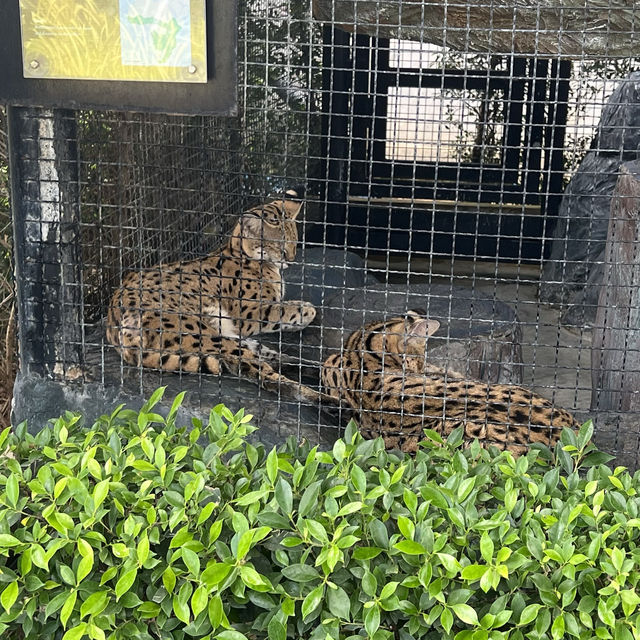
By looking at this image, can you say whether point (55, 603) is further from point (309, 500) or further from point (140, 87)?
point (140, 87)

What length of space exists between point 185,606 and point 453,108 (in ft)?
24.3

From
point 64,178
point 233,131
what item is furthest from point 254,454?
point 233,131

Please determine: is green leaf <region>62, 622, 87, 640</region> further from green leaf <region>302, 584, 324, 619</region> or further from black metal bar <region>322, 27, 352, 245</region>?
black metal bar <region>322, 27, 352, 245</region>

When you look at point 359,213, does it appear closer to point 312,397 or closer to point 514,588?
point 312,397

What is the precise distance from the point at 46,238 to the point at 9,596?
1.81m

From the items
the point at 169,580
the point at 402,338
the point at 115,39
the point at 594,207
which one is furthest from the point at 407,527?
the point at 594,207

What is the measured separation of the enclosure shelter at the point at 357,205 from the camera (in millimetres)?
3648

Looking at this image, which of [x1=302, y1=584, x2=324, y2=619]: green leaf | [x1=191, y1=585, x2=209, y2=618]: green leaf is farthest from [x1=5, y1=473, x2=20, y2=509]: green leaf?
[x1=302, y1=584, x2=324, y2=619]: green leaf

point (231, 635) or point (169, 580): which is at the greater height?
point (169, 580)

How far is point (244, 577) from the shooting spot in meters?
2.37

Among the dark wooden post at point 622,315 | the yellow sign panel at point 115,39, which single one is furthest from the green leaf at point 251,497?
the dark wooden post at point 622,315

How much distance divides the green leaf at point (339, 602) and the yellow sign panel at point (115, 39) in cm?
186

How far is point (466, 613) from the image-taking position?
2332mm

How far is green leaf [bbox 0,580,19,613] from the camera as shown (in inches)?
95.1
